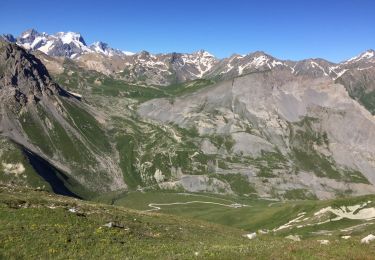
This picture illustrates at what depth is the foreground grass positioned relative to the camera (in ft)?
109

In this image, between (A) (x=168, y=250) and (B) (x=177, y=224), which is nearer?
(A) (x=168, y=250)

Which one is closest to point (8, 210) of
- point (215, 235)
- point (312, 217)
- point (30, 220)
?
point (30, 220)

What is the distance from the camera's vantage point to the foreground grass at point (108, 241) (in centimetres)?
3312

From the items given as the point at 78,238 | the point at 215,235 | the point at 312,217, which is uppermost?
the point at 78,238

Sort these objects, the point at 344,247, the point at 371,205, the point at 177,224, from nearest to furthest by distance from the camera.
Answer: the point at 344,247 → the point at 177,224 → the point at 371,205

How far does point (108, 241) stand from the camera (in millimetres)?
38812

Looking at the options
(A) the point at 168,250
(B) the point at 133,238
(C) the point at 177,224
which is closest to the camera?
(A) the point at 168,250

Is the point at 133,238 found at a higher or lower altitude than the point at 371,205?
higher

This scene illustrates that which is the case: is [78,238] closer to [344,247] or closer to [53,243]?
[53,243]

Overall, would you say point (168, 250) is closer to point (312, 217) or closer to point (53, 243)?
point (53, 243)

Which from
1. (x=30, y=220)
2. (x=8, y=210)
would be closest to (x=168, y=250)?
(x=30, y=220)

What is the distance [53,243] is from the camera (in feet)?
120

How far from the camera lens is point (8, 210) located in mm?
47219

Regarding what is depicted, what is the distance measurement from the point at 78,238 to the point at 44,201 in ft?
67.1
